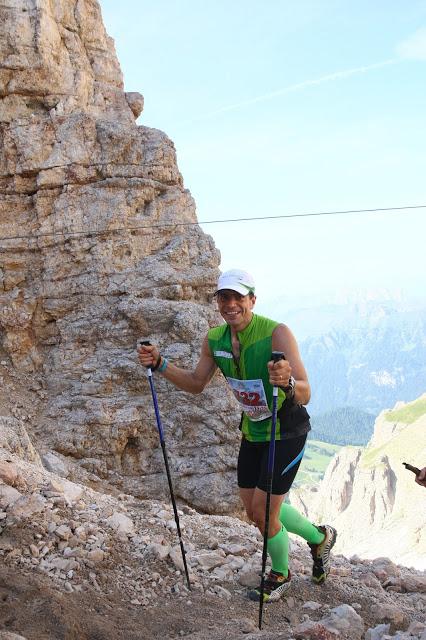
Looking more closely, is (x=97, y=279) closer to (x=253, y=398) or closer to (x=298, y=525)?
(x=298, y=525)

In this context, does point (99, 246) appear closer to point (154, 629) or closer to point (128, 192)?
point (128, 192)

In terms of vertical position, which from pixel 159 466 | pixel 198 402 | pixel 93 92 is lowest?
pixel 159 466

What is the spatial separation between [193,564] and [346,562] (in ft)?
9.42

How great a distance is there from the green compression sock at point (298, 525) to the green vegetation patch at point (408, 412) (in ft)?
470

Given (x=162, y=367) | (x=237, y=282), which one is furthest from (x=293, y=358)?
(x=162, y=367)

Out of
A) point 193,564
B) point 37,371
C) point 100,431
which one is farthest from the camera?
point 37,371

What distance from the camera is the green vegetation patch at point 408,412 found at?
144788 mm

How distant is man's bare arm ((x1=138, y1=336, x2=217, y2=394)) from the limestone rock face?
738cm

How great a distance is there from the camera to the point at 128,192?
15.2 m

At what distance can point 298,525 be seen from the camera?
22.6ft

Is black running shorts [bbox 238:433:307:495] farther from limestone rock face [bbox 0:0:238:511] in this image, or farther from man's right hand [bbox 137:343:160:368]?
limestone rock face [bbox 0:0:238:511]

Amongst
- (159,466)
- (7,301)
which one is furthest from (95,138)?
(159,466)

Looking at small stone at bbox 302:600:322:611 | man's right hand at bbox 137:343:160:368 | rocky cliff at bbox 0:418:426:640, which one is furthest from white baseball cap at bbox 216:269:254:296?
small stone at bbox 302:600:322:611

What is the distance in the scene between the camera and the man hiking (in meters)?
5.86
